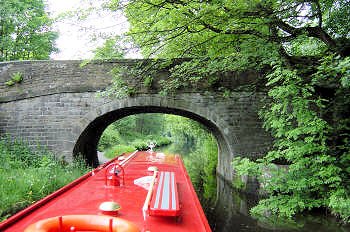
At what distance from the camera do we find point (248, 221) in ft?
19.4

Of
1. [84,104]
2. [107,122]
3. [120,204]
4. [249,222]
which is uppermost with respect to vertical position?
[84,104]

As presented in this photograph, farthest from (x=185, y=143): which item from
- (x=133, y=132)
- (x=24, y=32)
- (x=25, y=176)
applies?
(x=25, y=176)

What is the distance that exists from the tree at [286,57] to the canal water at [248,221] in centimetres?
35

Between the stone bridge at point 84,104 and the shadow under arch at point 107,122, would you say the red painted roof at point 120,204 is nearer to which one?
the stone bridge at point 84,104

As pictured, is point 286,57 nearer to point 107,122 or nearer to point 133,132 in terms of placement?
point 107,122

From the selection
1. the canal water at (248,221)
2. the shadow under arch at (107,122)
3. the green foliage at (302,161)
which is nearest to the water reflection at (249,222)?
the canal water at (248,221)

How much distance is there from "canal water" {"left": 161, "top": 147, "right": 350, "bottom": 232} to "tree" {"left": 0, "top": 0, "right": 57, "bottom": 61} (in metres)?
11.3

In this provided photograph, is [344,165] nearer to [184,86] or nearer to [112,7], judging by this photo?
[184,86]

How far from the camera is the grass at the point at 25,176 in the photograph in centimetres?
440

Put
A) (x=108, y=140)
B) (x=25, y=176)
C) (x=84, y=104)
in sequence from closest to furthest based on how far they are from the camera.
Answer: (x=25, y=176), (x=84, y=104), (x=108, y=140)

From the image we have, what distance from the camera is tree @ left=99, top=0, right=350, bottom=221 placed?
15.2ft

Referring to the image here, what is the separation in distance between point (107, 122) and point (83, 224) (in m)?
8.68

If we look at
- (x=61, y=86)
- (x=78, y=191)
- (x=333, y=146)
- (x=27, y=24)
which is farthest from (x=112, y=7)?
(x=27, y=24)

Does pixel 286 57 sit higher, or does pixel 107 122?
pixel 286 57
